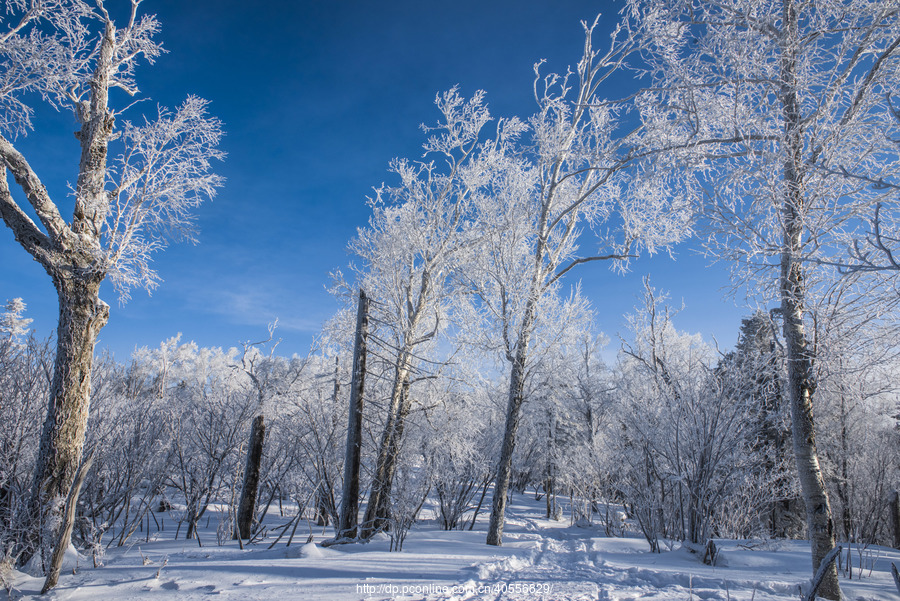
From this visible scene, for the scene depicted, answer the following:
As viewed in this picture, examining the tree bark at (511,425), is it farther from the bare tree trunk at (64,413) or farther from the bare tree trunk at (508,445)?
the bare tree trunk at (64,413)

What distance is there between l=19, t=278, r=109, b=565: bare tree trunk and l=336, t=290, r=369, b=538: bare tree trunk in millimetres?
3406

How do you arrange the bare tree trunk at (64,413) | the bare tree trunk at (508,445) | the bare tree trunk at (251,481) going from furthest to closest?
1. the bare tree trunk at (251,481)
2. the bare tree trunk at (508,445)
3. the bare tree trunk at (64,413)

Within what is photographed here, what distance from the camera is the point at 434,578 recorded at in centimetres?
414

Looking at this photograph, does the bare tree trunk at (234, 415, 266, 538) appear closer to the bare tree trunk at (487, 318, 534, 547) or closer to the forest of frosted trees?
the forest of frosted trees

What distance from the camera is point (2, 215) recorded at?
17.3 ft

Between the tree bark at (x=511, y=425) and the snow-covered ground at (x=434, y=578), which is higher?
the tree bark at (x=511, y=425)

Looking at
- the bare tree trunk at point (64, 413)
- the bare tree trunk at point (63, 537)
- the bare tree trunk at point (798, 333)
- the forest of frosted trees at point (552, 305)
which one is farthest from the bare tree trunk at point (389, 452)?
the bare tree trunk at point (798, 333)

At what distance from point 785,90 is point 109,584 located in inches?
328

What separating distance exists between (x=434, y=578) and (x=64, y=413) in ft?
16.4

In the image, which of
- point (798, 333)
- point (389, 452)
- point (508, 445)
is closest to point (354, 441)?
point (508, 445)

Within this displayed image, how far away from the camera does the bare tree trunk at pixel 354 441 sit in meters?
6.40

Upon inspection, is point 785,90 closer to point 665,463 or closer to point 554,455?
point 665,463

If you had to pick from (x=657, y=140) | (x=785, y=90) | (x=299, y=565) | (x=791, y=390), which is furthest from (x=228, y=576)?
(x=785, y=90)

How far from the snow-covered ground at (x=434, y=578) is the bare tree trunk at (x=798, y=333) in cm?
70
